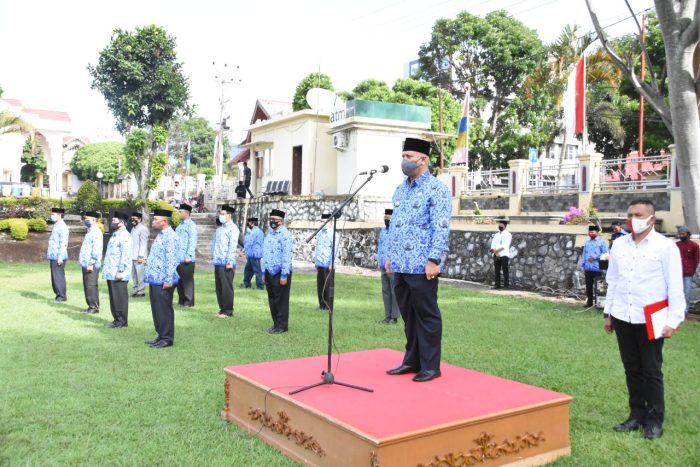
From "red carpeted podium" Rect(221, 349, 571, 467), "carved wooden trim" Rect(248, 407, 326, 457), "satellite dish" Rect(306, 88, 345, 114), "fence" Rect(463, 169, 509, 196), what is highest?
"satellite dish" Rect(306, 88, 345, 114)

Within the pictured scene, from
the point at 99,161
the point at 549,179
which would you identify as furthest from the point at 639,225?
the point at 99,161

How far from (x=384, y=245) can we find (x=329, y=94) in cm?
1768

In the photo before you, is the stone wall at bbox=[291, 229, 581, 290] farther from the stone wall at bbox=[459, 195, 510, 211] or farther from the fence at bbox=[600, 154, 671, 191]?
the stone wall at bbox=[459, 195, 510, 211]

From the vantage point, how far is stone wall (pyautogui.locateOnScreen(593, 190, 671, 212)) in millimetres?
15336

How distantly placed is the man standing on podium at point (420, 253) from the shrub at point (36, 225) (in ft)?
63.0

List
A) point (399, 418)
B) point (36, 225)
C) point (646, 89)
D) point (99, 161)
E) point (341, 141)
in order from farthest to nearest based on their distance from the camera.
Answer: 1. point (99, 161)
2. point (341, 141)
3. point (36, 225)
4. point (646, 89)
5. point (399, 418)

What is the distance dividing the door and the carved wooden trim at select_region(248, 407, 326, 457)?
884 inches

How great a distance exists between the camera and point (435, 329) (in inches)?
198

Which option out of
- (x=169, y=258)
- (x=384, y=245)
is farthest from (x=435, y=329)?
(x=384, y=245)

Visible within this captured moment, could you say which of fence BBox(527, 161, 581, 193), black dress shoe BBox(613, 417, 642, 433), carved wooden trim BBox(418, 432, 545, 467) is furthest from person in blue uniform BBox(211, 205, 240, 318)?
fence BBox(527, 161, 581, 193)

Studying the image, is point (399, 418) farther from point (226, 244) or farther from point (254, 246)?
point (254, 246)

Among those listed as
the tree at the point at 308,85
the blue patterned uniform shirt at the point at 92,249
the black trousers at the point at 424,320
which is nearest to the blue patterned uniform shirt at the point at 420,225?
the black trousers at the point at 424,320

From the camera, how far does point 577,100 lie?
16156mm

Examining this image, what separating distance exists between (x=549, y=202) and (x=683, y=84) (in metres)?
8.17
